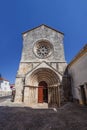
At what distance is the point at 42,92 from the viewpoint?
12602 mm

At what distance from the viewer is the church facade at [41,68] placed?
11.4m

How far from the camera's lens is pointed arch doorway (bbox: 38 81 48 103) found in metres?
12.3

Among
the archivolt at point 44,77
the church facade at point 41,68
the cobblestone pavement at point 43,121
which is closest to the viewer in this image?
the cobblestone pavement at point 43,121

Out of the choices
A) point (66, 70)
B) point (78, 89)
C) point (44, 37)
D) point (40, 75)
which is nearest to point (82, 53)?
point (78, 89)

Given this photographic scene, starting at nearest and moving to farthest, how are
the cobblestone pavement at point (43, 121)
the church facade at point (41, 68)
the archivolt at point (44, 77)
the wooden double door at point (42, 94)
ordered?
the cobblestone pavement at point (43, 121), the church facade at point (41, 68), the archivolt at point (44, 77), the wooden double door at point (42, 94)

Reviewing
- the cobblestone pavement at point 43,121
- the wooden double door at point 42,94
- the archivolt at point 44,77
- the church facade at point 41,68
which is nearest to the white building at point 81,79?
the church facade at point 41,68

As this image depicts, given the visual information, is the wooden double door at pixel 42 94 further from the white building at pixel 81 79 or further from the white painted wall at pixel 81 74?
the white building at pixel 81 79

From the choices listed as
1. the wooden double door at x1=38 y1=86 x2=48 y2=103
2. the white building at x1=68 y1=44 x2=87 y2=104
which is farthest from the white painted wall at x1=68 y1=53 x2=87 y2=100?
the wooden double door at x1=38 y1=86 x2=48 y2=103

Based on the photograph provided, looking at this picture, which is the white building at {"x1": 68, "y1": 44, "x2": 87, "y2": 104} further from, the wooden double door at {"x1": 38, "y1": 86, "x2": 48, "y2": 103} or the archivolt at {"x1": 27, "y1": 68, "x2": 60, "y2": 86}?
the wooden double door at {"x1": 38, "y1": 86, "x2": 48, "y2": 103}

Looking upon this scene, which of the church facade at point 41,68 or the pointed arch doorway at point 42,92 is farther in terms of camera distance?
the pointed arch doorway at point 42,92

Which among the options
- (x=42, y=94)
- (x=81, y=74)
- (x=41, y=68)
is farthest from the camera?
(x=42, y=94)

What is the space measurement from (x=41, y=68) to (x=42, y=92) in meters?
3.11

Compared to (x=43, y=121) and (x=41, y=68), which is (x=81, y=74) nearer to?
(x=41, y=68)

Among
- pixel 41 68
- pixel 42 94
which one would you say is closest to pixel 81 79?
pixel 41 68
